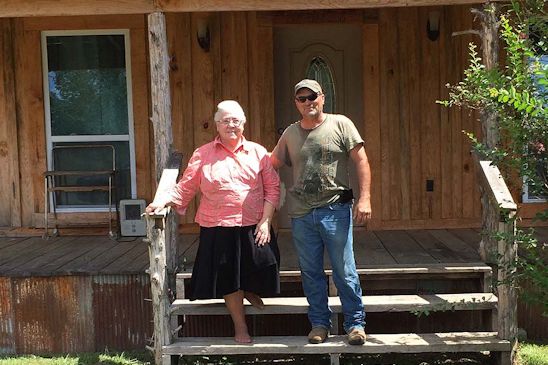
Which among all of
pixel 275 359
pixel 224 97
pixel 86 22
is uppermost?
pixel 86 22

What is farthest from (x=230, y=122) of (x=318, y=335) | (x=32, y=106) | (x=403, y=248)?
(x=32, y=106)

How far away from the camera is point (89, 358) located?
4.72m

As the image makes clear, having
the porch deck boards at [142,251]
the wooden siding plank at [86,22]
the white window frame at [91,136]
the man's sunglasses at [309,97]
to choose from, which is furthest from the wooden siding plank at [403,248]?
the wooden siding plank at [86,22]

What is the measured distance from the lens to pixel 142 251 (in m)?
5.64

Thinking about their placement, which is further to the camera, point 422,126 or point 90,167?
point 90,167

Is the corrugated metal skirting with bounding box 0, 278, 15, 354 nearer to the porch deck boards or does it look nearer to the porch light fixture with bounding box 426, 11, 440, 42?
the porch deck boards

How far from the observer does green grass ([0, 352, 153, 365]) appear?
4.64 m

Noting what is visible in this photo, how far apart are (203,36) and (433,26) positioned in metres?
2.26

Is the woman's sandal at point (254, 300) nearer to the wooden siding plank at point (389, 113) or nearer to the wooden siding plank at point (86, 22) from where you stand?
the wooden siding plank at point (389, 113)

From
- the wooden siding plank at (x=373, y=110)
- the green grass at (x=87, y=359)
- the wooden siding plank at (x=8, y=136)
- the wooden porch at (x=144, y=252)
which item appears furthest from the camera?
the wooden siding plank at (x=8, y=136)

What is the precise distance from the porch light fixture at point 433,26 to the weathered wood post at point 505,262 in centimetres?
237

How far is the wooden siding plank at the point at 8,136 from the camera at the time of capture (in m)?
6.44

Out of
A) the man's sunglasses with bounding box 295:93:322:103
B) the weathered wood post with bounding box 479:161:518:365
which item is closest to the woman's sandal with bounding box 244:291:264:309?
the man's sunglasses with bounding box 295:93:322:103

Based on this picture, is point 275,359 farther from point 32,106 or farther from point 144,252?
point 32,106
